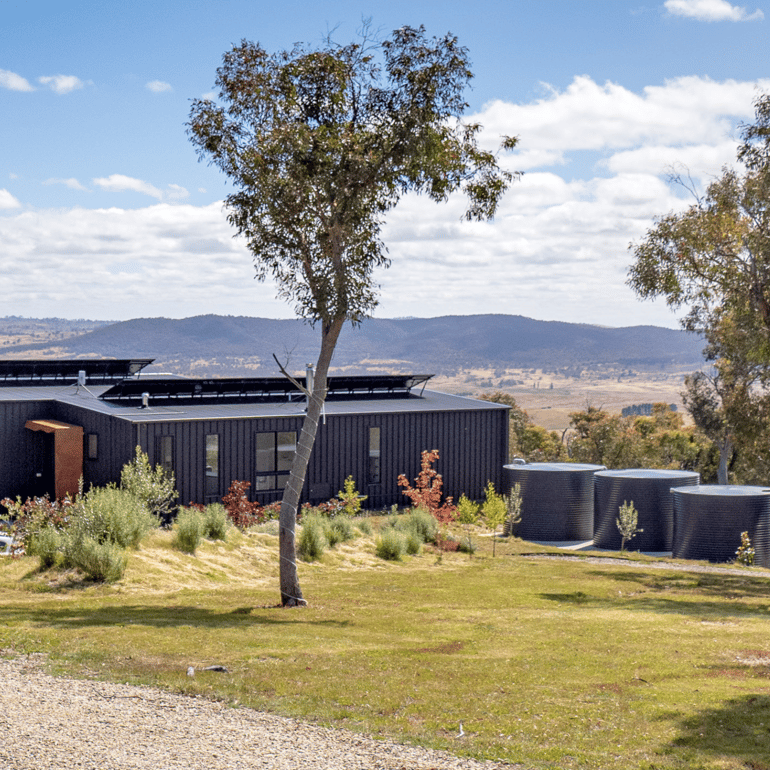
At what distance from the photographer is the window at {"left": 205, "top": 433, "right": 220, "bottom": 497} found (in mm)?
24237

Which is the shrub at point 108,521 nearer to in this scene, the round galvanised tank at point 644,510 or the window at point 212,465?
the window at point 212,465

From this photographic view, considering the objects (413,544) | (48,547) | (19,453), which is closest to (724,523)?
(413,544)

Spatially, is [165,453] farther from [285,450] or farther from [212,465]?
[285,450]

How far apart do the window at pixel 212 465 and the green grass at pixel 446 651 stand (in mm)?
7552

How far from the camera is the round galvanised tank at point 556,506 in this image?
87.4 feet

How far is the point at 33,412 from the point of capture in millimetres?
26078

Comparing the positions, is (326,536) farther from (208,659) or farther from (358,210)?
(208,659)

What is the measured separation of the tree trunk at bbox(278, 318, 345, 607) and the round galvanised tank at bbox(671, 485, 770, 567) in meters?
14.3

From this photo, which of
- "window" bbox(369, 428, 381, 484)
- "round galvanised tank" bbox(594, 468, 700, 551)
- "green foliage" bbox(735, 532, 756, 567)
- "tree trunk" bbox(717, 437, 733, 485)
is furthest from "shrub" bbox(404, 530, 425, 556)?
"tree trunk" bbox(717, 437, 733, 485)

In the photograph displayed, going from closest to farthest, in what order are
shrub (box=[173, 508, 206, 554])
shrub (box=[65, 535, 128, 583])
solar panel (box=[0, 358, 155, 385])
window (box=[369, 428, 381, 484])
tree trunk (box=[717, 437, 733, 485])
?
shrub (box=[65, 535, 128, 583]), shrub (box=[173, 508, 206, 554]), window (box=[369, 428, 381, 484]), solar panel (box=[0, 358, 155, 385]), tree trunk (box=[717, 437, 733, 485])

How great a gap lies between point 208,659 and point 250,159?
721 cm

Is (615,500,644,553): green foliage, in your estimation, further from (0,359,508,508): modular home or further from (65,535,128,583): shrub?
(65,535,128,583): shrub

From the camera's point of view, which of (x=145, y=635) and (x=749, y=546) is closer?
(x=145, y=635)

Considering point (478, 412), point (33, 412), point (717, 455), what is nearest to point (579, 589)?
point (478, 412)
